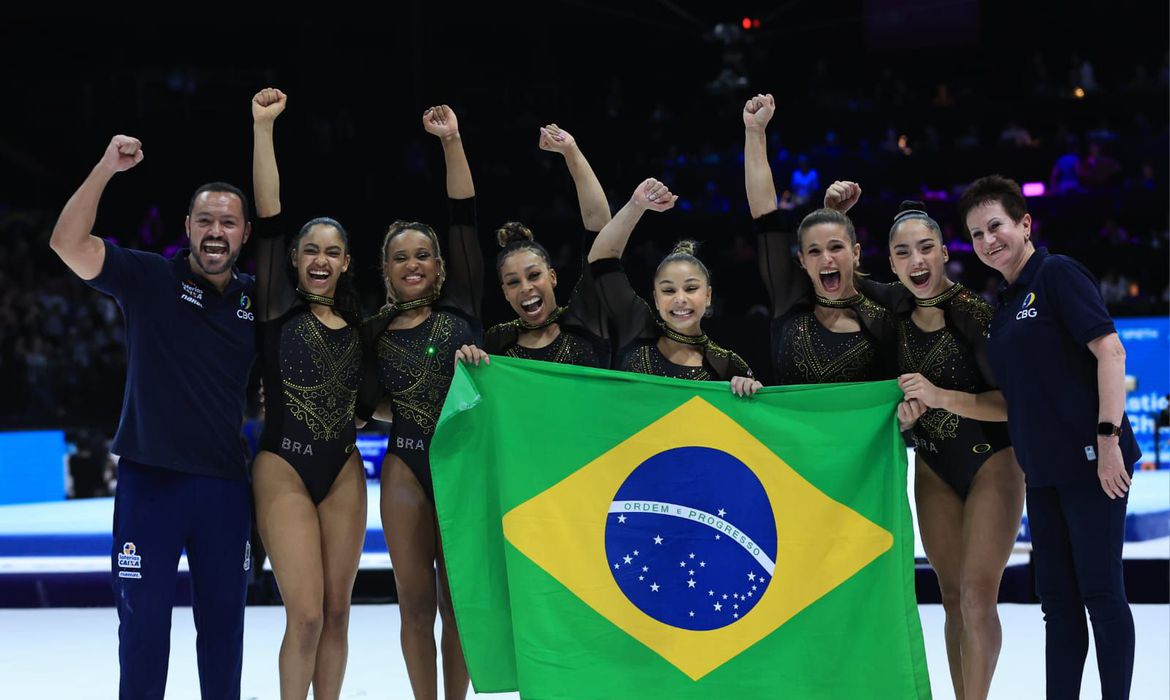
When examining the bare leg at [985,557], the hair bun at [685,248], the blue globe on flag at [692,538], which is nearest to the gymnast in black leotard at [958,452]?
the bare leg at [985,557]

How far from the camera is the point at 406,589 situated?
395 cm

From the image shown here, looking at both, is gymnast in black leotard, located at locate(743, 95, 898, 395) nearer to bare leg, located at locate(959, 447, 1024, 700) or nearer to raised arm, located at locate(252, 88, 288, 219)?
bare leg, located at locate(959, 447, 1024, 700)

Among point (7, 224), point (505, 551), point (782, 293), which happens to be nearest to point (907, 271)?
point (782, 293)

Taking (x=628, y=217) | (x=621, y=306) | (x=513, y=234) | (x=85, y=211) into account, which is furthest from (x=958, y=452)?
(x=85, y=211)

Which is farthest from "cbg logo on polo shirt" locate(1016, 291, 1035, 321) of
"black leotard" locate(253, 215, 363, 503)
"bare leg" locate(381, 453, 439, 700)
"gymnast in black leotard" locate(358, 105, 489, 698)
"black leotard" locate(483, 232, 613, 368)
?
"black leotard" locate(253, 215, 363, 503)

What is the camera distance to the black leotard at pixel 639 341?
13.2 ft

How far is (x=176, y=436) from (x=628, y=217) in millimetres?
1709

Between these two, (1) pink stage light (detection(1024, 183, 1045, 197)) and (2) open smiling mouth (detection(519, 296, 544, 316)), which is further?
(1) pink stage light (detection(1024, 183, 1045, 197))

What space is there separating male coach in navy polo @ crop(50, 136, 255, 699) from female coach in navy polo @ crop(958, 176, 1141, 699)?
2508 millimetres

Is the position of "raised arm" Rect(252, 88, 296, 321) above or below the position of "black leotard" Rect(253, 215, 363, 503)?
above

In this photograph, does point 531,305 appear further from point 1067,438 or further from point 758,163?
point 1067,438

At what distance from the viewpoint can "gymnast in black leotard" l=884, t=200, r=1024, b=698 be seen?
3.72m

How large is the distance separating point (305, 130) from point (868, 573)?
39.7ft

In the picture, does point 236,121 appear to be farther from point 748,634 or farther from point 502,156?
point 748,634
